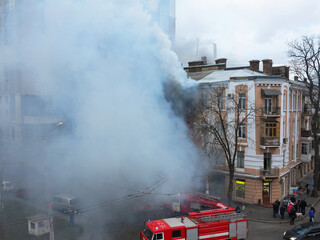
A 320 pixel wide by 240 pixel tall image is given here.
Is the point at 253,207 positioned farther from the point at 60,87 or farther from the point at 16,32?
the point at 16,32

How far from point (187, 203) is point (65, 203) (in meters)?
6.81

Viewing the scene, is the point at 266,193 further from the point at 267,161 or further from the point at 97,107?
the point at 97,107

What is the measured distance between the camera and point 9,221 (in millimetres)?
16219

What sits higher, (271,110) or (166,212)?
(271,110)

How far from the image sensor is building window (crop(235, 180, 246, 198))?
23.7 metres

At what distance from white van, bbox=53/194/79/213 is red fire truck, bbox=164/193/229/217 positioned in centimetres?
514

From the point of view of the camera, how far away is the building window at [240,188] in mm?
23653

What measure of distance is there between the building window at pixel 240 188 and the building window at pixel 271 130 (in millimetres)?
4263

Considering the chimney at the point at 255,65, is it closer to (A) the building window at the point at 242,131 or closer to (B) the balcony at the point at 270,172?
(A) the building window at the point at 242,131

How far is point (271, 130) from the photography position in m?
23.1

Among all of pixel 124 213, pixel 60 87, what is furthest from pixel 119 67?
pixel 124 213

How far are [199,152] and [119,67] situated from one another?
8309 mm

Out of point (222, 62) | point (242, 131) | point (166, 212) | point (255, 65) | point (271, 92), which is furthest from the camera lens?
point (222, 62)

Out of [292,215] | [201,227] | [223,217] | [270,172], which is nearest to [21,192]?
[201,227]
